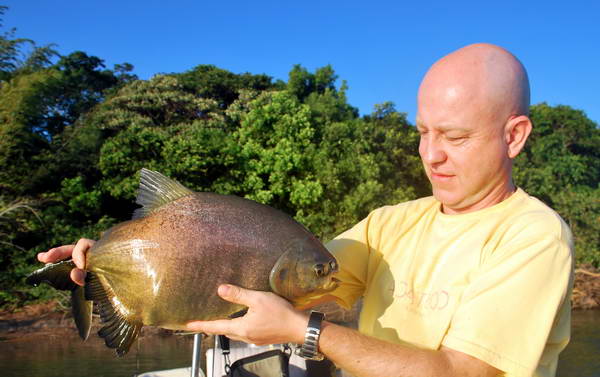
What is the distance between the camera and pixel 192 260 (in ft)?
6.57

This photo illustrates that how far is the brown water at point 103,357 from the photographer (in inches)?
460

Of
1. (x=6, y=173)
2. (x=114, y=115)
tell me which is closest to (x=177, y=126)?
(x=114, y=115)

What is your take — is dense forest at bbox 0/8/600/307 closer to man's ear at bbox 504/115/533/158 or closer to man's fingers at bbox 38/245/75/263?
man's fingers at bbox 38/245/75/263

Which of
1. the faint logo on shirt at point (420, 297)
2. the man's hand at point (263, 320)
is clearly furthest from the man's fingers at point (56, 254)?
the faint logo on shirt at point (420, 297)

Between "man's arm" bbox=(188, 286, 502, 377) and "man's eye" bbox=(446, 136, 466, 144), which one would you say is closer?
"man's arm" bbox=(188, 286, 502, 377)

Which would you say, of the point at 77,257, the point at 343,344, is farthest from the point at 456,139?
the point at 77,257

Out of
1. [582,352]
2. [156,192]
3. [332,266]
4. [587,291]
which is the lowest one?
[582,352]

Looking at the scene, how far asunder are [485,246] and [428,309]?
1.08 feet

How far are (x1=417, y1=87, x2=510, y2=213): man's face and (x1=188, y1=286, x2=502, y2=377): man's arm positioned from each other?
64cm

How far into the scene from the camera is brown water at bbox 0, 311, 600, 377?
38.3 feet

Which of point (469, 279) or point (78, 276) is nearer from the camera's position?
point (469, 279)

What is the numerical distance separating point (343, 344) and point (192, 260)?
25.3 inches

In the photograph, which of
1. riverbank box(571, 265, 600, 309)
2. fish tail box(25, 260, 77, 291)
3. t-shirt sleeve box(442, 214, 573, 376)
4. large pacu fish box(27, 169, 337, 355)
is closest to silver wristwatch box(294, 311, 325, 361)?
large pacu fish box(27, 169, 337, 355)

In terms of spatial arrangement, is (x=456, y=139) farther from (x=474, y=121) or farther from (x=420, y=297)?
(x=420, y=297)
